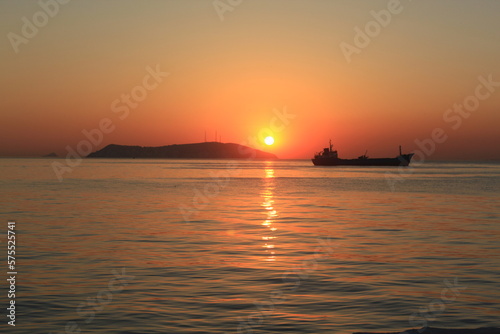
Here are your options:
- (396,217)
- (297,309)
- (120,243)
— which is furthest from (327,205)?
(297,309)

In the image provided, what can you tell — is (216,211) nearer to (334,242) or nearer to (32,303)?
(334,242)

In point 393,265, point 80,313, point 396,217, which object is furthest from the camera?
point 396,217

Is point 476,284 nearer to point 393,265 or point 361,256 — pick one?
point 393,265

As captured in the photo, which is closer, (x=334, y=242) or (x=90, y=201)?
(x=334, y=242)

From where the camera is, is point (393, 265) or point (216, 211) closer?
point (393, 265)

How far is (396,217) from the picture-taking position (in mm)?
41500

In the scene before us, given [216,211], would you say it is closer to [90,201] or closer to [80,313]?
[90,201]

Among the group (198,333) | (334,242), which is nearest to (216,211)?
(334,242)

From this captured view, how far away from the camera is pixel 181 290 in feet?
56.9

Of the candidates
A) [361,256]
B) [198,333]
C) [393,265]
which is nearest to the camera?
[198,333]

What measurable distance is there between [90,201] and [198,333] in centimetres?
4433

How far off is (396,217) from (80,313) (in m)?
30.5

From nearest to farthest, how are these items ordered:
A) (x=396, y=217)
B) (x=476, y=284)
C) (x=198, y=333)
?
(x=198, y=333)
(x=476, y=284)
(x=396, y=217)

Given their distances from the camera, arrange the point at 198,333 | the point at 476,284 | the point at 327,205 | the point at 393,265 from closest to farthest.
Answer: the point at 198,333 < the point at 476,284 < the point at 393,265 < the point at 327,205
